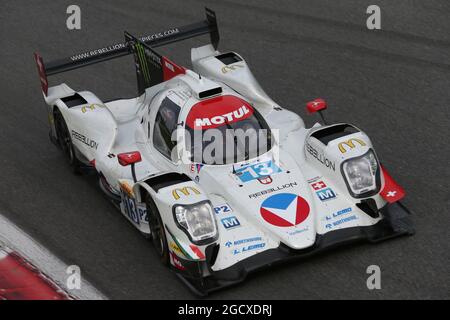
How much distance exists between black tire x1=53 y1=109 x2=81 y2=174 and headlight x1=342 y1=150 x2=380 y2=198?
3.76 meters

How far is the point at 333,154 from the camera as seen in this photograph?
10445mm

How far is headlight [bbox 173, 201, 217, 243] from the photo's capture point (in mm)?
9500

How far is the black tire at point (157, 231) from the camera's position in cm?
989

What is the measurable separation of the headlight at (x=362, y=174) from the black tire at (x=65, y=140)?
12.3 ft

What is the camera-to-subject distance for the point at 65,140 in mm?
12672

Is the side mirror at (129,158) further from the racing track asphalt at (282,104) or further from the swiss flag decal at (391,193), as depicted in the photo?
the swiss flag decal at (391,193)
